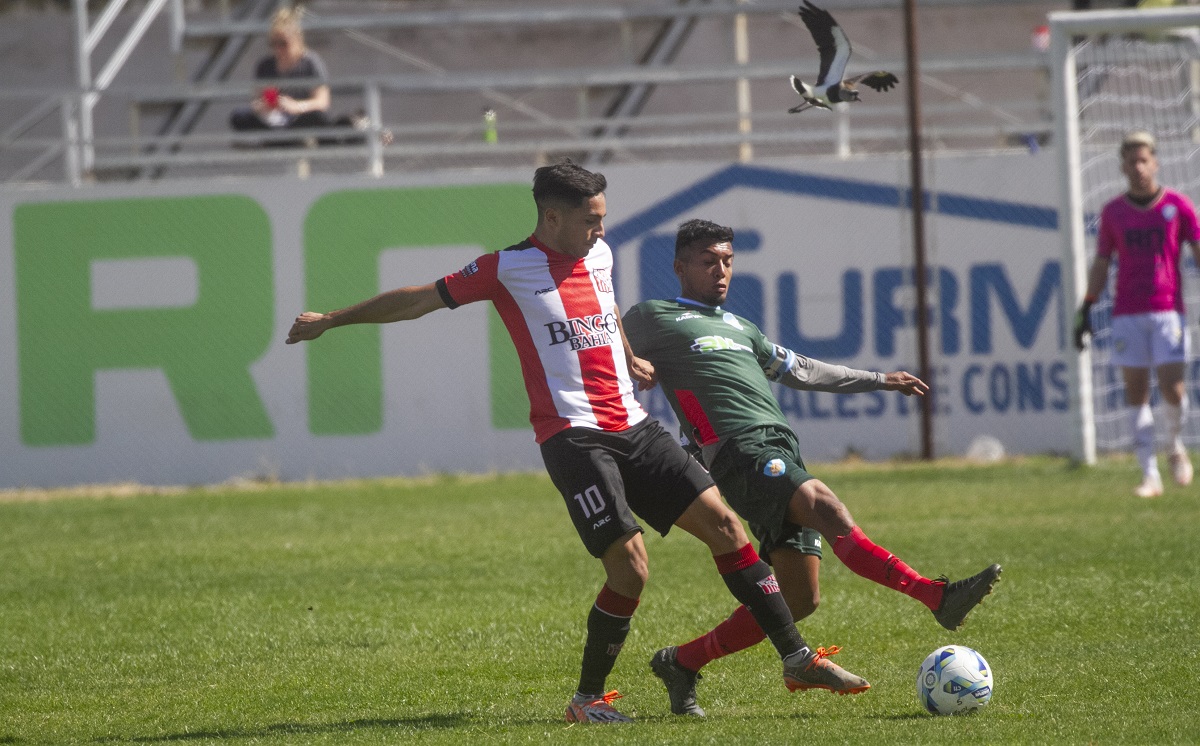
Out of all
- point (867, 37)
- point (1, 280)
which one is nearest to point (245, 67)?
point (1, 280)

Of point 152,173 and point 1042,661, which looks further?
point 152,173

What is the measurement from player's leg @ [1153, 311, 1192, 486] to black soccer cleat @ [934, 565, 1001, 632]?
713 centimetres

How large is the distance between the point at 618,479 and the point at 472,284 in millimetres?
933

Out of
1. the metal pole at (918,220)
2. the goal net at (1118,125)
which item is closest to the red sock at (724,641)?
the goal net at (1118,125)

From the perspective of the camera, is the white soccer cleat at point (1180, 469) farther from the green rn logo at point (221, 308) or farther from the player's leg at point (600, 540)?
the player's leg at point (600, 540)

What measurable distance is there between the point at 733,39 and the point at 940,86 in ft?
11.3

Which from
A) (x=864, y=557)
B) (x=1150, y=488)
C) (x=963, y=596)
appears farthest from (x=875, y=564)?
(x=1150, y=488)

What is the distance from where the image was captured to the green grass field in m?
5.82

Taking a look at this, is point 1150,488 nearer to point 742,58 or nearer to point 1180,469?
point 1180,469

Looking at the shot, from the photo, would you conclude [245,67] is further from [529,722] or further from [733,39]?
[529,722]

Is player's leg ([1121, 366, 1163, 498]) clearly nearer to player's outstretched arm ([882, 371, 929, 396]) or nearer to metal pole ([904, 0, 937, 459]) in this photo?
metal pole ([904, 0, 937, 459])

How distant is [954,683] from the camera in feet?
18.7

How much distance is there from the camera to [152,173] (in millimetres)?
19938

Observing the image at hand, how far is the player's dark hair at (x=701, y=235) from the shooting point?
631 centimetres
